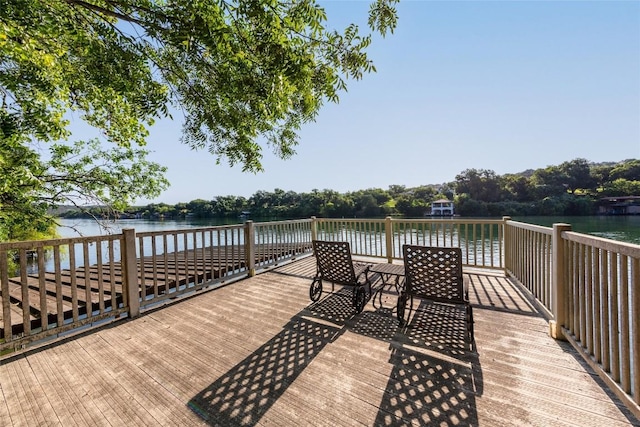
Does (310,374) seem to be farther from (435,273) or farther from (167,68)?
(167,68)

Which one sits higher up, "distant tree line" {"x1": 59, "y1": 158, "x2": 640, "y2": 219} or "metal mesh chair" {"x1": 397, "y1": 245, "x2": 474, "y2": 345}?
"distant tree line" {"x1": 59, "y1": 158, "x2": 640, "y2": 219}

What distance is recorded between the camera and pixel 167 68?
14.4ft

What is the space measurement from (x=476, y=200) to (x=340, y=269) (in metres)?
37.2

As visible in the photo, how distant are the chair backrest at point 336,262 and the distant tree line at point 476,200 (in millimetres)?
21597

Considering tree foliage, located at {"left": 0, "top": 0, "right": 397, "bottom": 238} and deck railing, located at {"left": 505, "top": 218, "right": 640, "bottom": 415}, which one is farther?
tree foliage, located at {"left": 0, "top": 0, "right": 397, "bottom": 238}

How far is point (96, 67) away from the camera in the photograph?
3588 mm

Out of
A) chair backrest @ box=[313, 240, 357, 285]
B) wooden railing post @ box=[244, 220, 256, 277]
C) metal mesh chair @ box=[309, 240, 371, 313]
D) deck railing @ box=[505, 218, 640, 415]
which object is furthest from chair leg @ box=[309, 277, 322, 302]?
deck railing @ box=[505, 218, 640, 415]

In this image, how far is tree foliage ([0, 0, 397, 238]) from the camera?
113 inches

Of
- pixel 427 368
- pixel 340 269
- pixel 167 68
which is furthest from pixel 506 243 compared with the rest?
pixel 167 68

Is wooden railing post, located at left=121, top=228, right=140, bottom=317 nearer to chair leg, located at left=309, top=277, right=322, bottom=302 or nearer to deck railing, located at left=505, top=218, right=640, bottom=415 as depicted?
chair leg, located at left=309, top=277, right=322, bottom=302

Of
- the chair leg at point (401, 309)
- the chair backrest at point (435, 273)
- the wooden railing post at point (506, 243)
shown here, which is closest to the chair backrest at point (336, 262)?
the chair leg at point (401, 309)

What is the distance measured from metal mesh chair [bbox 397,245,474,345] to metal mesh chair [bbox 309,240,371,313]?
0.54 metres

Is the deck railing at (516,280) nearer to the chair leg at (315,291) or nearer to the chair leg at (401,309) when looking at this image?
the chair leg at (401,309)

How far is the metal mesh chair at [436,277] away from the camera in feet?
8.21
